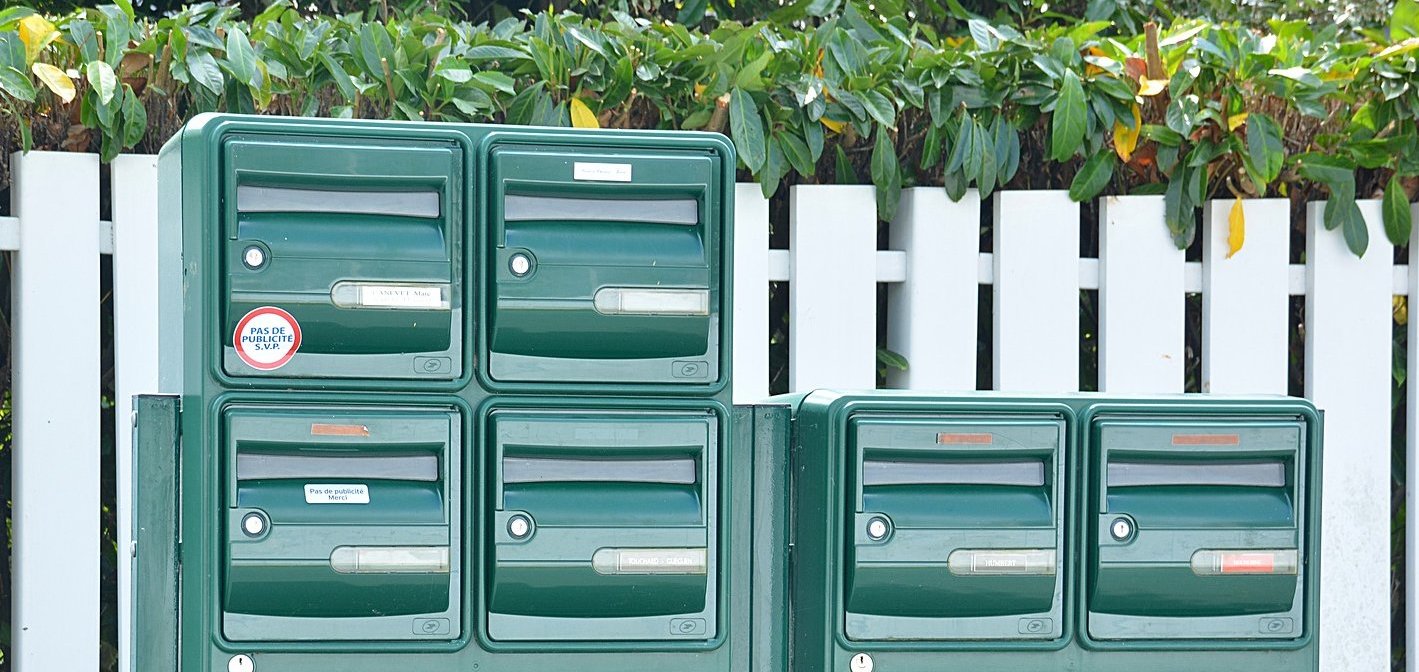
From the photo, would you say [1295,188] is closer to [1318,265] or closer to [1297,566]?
[1318,265]

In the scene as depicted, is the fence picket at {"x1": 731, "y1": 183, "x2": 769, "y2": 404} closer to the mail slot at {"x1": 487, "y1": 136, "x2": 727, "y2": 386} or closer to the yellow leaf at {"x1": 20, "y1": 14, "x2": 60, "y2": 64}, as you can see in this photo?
the mail slot at {"x1": 487, "y1": 136, "x2": 727, "y2": 386}

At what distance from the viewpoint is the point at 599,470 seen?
2691 mm

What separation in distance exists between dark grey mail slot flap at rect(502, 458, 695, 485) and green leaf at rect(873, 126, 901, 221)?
1297mm

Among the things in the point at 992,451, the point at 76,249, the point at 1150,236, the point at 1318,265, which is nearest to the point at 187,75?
the point at 76,249

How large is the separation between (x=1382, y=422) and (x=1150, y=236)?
77cm

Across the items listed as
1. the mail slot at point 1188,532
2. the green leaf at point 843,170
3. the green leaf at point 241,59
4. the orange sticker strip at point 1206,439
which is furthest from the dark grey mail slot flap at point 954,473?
the green leaf at point 241,59

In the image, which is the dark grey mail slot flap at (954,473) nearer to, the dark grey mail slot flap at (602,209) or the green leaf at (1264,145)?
the dark grey mail slot flap at (602,209)

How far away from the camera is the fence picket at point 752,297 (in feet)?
12.4

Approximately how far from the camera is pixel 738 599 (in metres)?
2.82

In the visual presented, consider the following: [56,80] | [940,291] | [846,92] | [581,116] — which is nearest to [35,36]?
[56,80]

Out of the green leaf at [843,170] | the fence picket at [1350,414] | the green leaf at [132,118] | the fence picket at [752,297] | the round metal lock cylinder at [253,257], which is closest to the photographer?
the round metal lock cylinder at [253,257]

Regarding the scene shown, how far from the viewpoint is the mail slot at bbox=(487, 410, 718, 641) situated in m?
2.64

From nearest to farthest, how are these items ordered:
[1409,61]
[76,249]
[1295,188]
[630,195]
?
[630,195]
[76,249]
[1409,61]
[1295,188]

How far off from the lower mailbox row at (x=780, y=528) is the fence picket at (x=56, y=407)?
112 cm
